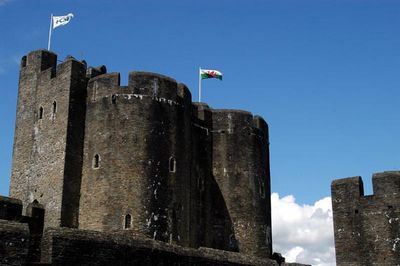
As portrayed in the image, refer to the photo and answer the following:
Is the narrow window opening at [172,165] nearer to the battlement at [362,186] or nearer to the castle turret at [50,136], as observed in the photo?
the castle turret at [50,136]

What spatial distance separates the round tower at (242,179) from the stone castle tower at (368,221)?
940cm

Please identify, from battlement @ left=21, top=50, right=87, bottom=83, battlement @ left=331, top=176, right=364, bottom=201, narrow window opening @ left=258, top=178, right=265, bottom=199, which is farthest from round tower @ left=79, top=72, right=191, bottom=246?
battlement @ left=331, top=176, right=364, bottom=201

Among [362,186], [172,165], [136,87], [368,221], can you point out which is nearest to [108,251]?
[368,221]

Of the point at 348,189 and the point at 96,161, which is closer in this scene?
the point at 348,189

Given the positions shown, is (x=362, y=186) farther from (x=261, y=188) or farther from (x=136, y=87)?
(x=136, y=87)

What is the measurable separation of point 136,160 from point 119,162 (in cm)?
75

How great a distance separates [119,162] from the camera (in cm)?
2727

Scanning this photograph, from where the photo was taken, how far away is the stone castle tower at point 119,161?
88.8 feet

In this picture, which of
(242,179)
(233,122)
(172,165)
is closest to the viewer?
(172,165)

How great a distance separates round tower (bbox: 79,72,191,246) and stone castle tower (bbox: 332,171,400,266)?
25.4 feet

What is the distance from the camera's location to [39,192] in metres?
28.3

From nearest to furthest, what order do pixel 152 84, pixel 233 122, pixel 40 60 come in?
pixel 152 84 < pixel 40 60 < pixel 233 122

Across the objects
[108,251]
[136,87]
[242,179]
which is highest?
[136,87]

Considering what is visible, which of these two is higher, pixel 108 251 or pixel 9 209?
pixel 9 209
